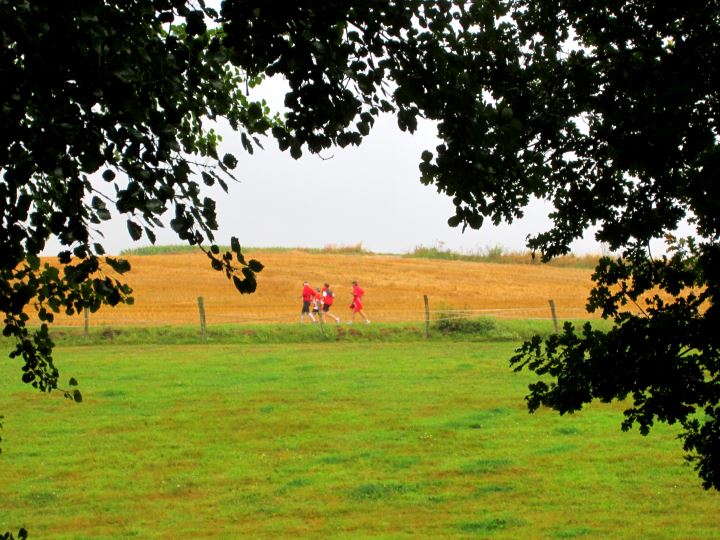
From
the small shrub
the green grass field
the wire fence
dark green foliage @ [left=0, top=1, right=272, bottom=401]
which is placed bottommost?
the green grass field

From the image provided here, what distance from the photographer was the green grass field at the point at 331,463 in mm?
11273

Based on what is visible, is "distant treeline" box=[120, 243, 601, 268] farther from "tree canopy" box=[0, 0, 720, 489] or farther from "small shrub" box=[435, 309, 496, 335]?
"tree canopy" box=[0, 0, 720, 489]

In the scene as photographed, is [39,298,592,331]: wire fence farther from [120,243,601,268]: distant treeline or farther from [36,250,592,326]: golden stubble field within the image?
[120,243,601,268]: distant treeline

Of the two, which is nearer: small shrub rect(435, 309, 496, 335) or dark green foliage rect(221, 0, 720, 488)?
dark green foliage rect(221, 0, 720, 488)

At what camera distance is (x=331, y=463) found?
14.3 metres

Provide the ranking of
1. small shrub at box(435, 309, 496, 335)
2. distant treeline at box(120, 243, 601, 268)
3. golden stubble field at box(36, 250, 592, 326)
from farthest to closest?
1. distant treeline at box(120, 243, 601, 268)
2. golden stubble field at box(36, 250, 592, 326)
3. small shrub at box(435, 309, 496, 335)

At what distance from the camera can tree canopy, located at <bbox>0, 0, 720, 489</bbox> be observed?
4.02 metres

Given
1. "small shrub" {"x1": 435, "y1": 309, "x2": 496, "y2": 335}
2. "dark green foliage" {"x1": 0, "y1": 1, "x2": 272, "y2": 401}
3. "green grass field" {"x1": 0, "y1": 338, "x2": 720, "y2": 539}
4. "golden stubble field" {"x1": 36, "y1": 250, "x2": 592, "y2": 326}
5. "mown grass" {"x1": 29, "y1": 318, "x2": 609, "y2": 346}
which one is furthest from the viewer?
"golden stubble field" {"x1": 36, "y1": 250, "x2": 592, "y2": 326}

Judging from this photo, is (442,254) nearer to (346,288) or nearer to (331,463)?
(346,288)

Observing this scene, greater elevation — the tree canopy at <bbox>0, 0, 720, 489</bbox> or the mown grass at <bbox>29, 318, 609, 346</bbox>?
the tree canopy at <bbox>0, 0, 720, 489</bbox>

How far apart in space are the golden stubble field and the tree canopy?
29191 mm

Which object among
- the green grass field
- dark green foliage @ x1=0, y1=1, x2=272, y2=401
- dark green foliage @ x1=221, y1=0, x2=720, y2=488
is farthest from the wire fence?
dark green foliage @ x1=0, y1=1, x2=272, y2=401

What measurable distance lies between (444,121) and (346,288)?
4626 cm

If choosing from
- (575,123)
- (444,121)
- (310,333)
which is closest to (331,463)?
(575,123)
